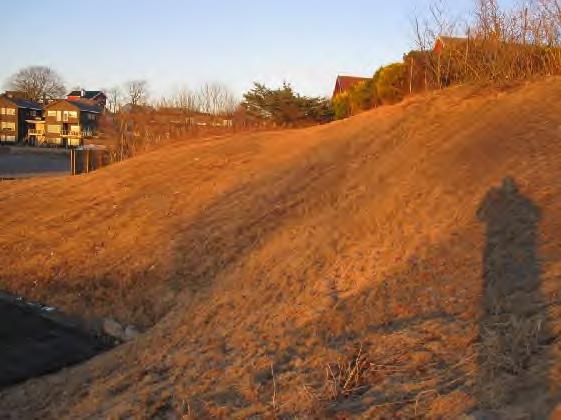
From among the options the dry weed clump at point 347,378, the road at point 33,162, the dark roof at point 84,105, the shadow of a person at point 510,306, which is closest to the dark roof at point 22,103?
the dark roof at point 84,105

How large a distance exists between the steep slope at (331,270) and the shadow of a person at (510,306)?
2cm

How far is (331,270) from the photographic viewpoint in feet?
21.2

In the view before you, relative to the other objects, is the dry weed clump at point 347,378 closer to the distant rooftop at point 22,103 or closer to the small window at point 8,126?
the distant rooftop at point 22,103

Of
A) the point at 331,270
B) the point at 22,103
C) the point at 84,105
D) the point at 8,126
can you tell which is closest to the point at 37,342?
the point at 331,270

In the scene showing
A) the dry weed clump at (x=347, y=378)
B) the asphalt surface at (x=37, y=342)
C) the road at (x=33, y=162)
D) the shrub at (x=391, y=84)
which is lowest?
the asphalt surface at (x=37, y=342)

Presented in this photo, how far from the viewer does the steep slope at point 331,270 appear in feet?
13.1

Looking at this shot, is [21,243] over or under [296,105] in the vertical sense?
under

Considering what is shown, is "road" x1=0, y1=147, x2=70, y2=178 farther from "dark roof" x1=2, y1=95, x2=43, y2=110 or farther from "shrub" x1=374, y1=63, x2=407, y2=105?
"dark roof" x1=2, y1=95, x2=43, y2=110

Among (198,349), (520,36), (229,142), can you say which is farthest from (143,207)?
(520,36)

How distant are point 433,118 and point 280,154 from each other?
2933mm

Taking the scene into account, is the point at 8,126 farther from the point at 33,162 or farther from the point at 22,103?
the point at 33,162

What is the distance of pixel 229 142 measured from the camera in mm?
13969

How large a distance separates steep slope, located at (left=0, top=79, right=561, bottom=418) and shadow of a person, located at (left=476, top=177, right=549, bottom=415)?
0.02m

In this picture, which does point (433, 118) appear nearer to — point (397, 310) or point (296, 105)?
point (397, 310)
